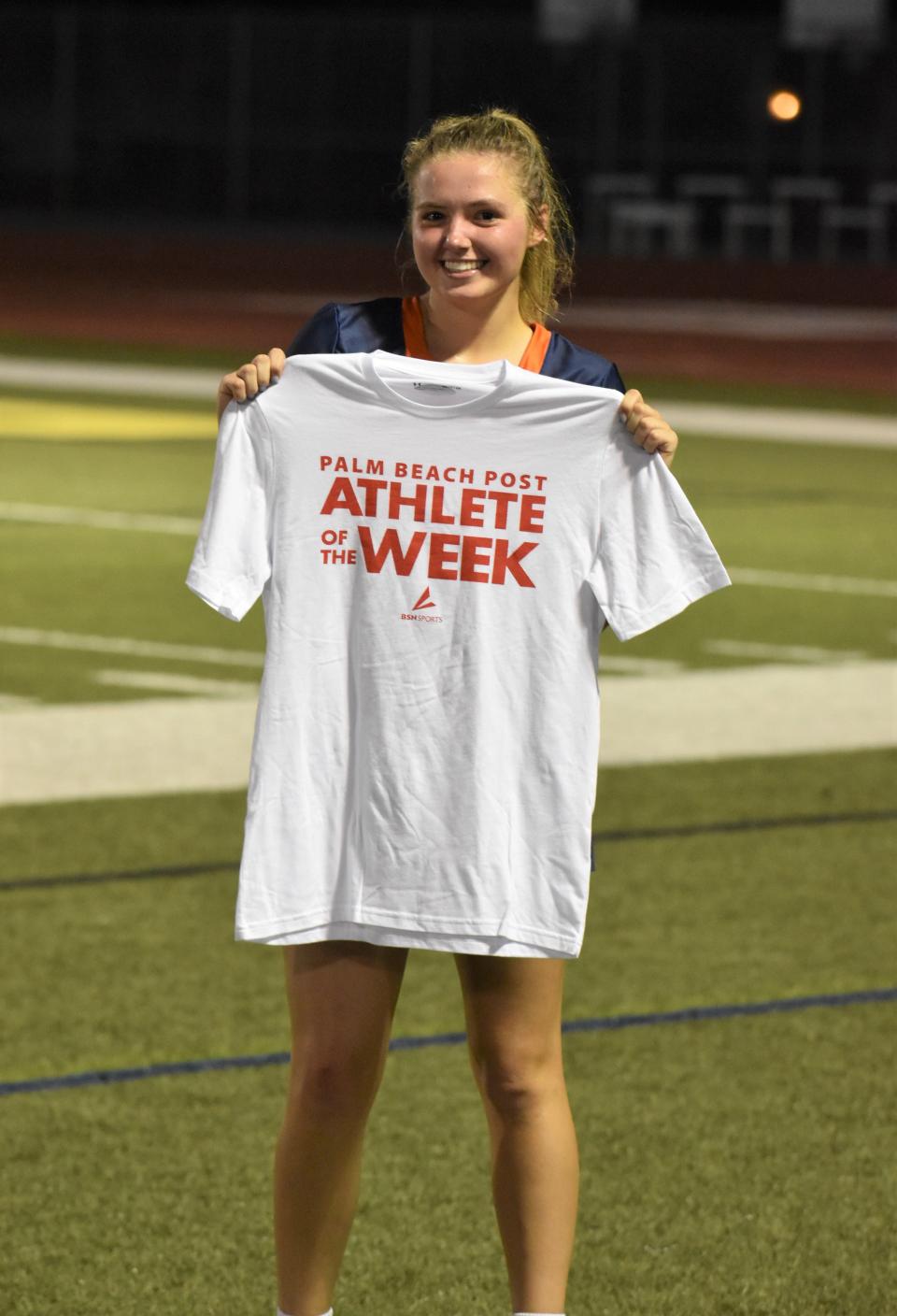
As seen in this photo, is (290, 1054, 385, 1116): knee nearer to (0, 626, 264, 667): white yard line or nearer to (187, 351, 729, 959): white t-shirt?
(187, 351, 729, 959): white t-shirt

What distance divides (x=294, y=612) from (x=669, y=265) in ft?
121

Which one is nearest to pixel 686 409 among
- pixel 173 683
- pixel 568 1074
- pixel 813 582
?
pixel 813 582

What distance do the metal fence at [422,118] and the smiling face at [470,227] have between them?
112ft

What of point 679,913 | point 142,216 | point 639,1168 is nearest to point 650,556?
point 639,1168

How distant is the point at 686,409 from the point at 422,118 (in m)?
17.7

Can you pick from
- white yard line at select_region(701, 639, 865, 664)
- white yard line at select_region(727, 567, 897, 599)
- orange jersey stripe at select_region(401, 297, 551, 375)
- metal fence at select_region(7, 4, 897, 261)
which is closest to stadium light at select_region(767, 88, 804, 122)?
metal fence at select_region(7, 4, 897, 261)

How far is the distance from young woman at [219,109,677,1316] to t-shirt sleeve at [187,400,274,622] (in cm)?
5

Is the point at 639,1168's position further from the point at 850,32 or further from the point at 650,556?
the point at 850,32

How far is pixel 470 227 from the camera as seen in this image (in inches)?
140

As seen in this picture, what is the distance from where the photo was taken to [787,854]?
23.3ft

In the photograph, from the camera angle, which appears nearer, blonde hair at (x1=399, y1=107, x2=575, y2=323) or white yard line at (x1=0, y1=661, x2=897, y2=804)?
blonde hair at (x1=399, y1=107, x2=575, y2=323)

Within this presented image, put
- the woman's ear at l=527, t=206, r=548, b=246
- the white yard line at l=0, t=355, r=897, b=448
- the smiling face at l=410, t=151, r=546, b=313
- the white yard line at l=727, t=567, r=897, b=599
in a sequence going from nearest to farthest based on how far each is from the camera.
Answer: the smiling face at l=410, t=151, r=546, b=313 < the woman's ear at l=527, t=206, r=548, b=246 < the white yard line at l=727, t=567, r=897, b=599 < the white yard line at l=0, t=355, r=897, b=448

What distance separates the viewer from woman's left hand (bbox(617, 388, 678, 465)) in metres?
3.45

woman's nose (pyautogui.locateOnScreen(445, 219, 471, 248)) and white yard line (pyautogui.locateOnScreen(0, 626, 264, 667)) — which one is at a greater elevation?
woman's nose (pyautogui.locateOnScreen(445, 219, 471, 248))
